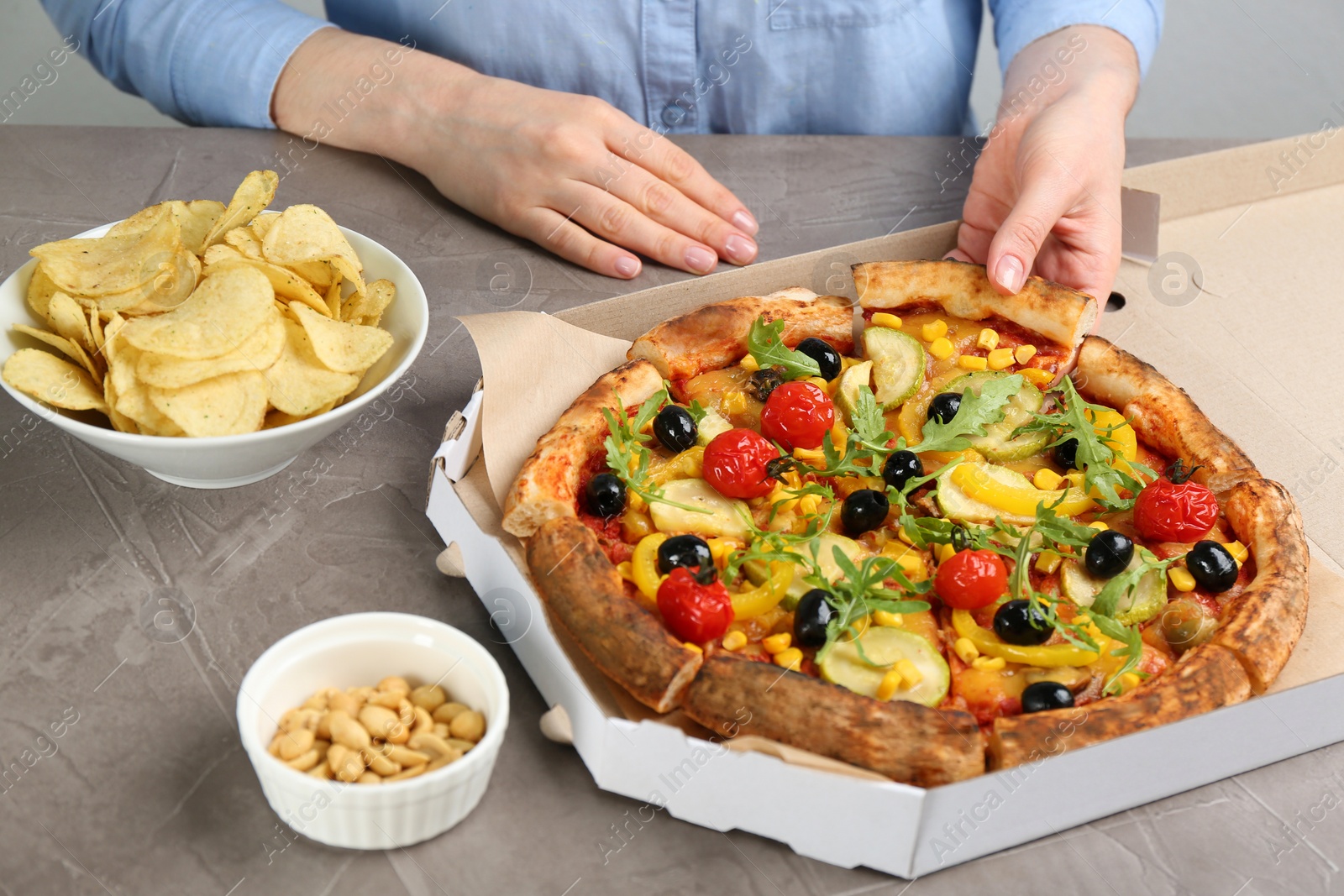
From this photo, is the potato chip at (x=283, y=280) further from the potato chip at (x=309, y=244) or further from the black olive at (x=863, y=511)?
the black olive at (x=863, y=511)

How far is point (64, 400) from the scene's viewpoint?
2.20 metres

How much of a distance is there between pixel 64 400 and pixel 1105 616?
2082mm

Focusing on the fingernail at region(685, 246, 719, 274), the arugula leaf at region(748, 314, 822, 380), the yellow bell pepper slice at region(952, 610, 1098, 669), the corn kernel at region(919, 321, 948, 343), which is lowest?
the fingernail at region(685, 246, 719, 274)

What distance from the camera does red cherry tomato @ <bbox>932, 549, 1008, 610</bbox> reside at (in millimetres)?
2191

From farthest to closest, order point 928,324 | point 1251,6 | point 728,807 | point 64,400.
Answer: point 1251,6, point 928,324, point 64,400, point 728,807

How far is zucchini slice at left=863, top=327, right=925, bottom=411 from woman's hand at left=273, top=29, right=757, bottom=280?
0.84 m

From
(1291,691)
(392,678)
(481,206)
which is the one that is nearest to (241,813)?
(392,678)

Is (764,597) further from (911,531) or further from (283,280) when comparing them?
(283,280)

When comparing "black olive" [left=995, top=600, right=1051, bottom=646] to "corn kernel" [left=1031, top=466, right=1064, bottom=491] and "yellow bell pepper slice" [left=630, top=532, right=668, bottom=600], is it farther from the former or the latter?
"yellow bell pepper slice" [left=630, top=532, right=668, bottom=600]

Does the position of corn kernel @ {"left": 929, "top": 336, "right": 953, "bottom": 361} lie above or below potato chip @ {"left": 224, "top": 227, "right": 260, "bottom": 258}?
below

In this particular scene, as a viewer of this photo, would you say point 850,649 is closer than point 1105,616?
Yes

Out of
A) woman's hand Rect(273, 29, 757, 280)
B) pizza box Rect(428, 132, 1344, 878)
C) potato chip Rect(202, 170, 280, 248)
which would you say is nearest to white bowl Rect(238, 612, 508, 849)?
pizza box Rect(428, 132, 1344, 878)

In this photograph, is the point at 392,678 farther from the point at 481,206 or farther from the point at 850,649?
the point at 481,206

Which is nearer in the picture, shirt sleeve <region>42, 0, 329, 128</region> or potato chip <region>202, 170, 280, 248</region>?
potato chip <region>202, 170, 280, 248</region>
